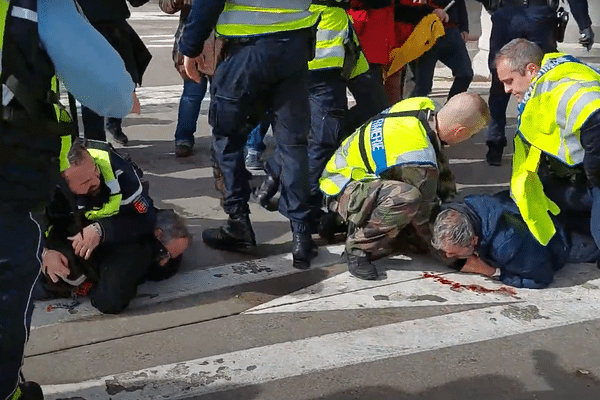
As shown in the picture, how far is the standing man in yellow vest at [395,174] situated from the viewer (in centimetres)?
360

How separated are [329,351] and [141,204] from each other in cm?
111

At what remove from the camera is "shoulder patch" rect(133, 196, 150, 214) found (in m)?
3.39

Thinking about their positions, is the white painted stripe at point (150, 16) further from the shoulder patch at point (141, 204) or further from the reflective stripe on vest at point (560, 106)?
the reflective stripe on vest at point (560, 106)

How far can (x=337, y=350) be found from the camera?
3.01 metres

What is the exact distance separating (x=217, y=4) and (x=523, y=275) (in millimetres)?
1931

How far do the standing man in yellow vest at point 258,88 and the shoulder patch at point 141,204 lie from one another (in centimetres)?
53

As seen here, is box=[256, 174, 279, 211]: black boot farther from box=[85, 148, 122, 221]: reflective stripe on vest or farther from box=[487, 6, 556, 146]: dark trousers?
box=[487, 6, 556, 146]: dark trousers

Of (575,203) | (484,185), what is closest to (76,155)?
(575,203)

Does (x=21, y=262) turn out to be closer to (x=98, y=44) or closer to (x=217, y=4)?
(x=98, y=44)

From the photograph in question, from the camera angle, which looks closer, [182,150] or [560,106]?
[560,106]

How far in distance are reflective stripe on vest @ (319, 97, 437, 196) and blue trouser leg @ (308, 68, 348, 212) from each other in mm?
248

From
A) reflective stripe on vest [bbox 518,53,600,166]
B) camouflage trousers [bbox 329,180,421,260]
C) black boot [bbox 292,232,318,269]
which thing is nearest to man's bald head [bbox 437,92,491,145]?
→ reflective stripe on vest [bbox 518,53,600,166]

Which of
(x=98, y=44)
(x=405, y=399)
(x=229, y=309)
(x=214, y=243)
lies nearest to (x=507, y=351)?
(x=405, y=399)

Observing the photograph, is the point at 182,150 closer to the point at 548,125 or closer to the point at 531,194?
the point at 531,194
